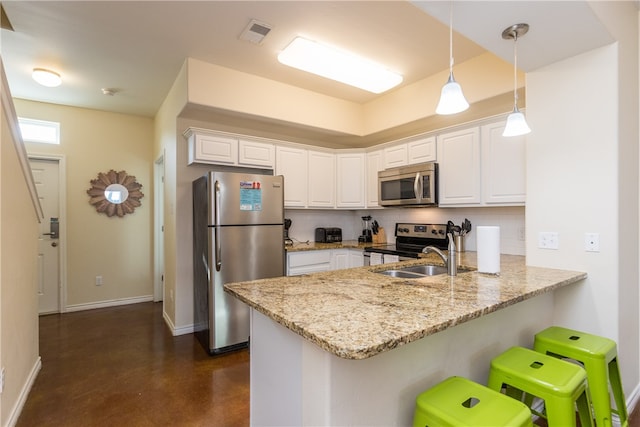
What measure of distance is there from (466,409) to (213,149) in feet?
9.87

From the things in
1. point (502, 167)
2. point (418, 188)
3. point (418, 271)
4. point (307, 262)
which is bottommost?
point (307, 262)

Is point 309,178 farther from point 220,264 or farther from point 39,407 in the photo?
point 39,407

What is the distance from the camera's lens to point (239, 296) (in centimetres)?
140

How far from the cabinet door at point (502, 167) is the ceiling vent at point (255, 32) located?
212cm

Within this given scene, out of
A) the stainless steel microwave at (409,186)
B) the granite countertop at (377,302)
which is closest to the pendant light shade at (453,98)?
the granite countertop at (377,302)

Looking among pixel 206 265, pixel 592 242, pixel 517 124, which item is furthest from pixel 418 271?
pixel 206 265

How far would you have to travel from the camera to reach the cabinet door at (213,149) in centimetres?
318

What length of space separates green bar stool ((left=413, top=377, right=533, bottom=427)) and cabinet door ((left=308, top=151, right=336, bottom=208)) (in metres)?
2.94

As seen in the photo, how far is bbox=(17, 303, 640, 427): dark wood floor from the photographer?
2012 mm

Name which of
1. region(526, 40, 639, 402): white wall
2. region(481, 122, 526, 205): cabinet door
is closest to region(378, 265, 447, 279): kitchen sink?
region(526, 40, 639, 402): white wall

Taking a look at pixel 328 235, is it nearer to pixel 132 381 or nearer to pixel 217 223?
pixel 217 223

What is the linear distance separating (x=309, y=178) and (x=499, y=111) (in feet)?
7.02

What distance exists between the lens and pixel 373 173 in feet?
13.3

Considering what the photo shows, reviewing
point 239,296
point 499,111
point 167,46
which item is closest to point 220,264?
point 239,296
